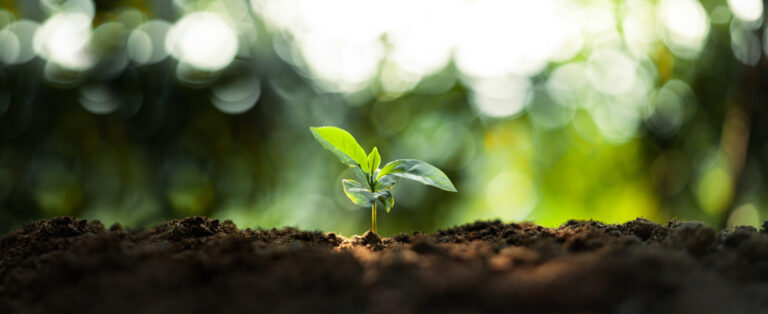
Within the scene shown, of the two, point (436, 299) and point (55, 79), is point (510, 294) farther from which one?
point (55, 79)

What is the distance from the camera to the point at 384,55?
4.78m

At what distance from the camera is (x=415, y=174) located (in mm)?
1156

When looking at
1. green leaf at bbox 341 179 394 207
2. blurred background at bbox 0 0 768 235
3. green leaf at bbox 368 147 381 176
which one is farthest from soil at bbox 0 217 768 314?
blurred background at bbox 0 0 768 235

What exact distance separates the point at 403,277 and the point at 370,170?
0.59 metres

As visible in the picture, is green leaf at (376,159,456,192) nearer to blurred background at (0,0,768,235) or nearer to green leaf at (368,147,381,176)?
green leaf at (368,147,381,176)

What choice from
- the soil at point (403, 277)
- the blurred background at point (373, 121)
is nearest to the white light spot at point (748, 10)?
the blurred background at point (373, 121)

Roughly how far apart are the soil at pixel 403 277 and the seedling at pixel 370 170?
0.16 m

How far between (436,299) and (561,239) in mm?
532

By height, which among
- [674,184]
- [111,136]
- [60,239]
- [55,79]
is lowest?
[60,239]

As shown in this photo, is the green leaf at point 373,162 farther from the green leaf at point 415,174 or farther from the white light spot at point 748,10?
the white light spot at point 748,10

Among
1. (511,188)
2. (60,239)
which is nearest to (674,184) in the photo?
(511,188)

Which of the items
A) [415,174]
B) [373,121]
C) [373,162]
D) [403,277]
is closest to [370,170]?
[373,162]

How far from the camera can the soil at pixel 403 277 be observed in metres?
0.55

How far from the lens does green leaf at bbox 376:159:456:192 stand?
3.67 feet
